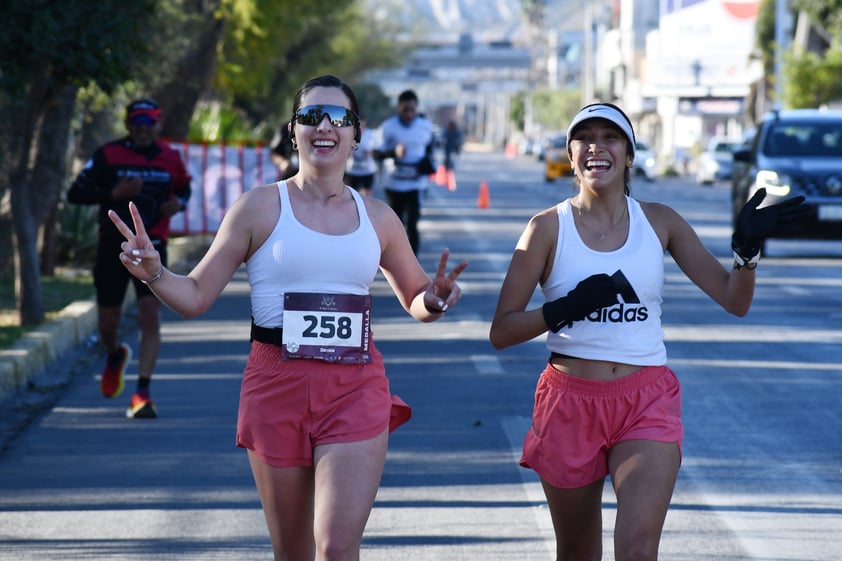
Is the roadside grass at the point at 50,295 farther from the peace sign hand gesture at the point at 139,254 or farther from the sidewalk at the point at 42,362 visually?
the peace sign hand gesture at the point at 139,254

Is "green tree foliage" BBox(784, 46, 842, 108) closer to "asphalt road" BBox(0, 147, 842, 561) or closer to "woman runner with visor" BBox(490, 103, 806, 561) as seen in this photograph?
"asphalt road" BBox(0, 147, 842, 561)

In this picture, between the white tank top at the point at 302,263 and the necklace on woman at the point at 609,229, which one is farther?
the necklace on woman at the point at 609,229

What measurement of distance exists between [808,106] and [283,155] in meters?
31.9

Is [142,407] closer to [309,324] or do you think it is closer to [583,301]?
[309,324]

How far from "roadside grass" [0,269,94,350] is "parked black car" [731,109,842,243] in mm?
8038

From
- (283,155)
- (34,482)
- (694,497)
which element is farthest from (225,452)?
(283,155)

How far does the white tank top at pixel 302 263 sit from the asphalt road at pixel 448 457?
189cm

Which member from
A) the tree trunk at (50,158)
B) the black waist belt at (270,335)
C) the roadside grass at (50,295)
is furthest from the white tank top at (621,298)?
the tree trunk at (50,158)

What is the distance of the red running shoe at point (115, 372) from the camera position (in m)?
9.95

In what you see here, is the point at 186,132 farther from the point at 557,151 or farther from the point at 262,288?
the point at 557,151

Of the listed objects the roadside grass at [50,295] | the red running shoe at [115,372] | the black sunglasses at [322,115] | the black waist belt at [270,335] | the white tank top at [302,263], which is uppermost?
the black sunglasses at [322,115]

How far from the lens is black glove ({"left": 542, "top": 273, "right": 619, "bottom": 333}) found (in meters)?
4.85

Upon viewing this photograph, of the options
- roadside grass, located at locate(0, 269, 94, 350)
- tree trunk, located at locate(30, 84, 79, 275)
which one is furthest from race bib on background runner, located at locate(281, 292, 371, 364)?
tree trunk, located at locate(30, 84, 79, 275)

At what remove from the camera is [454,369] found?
11.7 metres
